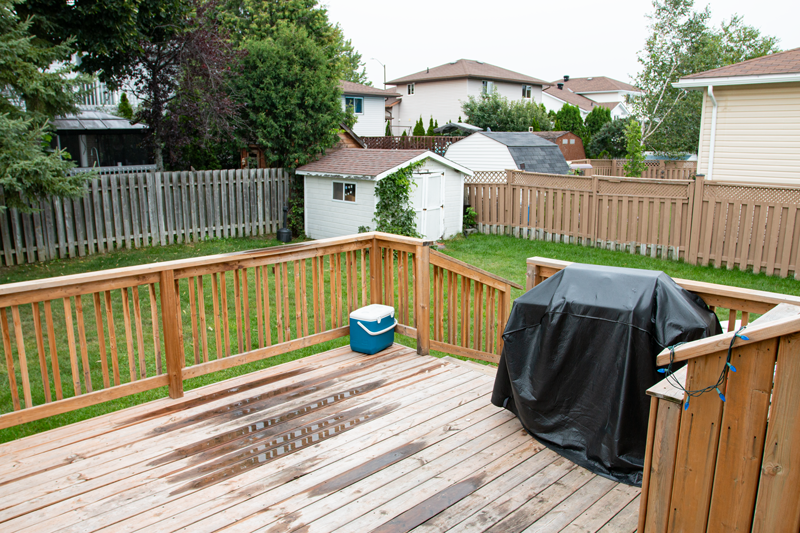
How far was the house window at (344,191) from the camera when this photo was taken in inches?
513

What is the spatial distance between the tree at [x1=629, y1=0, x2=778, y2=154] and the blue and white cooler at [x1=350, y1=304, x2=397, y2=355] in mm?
24280

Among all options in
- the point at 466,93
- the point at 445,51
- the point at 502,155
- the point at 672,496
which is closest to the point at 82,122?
the point at 502,155

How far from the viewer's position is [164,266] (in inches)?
159

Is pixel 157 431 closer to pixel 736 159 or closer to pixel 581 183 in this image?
pixel 581 183

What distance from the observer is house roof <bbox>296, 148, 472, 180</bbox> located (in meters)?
12.5

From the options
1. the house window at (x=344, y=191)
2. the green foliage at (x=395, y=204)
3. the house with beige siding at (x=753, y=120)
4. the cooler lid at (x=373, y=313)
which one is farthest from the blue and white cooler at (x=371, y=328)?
the house with beige siding at (x=753, y=120)

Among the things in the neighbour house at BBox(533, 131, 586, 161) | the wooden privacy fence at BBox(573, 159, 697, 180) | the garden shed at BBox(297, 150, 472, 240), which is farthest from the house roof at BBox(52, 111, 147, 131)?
the neighbour house at BBox(533, 131, 586, 161)

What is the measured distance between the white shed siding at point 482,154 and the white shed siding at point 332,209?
5754 mm

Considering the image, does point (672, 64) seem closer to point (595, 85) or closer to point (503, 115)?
point (503, 115)

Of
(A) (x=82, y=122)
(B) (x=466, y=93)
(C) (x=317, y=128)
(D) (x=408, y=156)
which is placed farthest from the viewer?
(B) (x=466, y=93)

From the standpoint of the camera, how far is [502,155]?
58.7 feet

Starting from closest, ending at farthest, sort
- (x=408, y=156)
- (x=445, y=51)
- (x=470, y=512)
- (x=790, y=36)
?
(x=470, y=512), (x=408, y=156), (x=790, y=36), (x=445, y=51)

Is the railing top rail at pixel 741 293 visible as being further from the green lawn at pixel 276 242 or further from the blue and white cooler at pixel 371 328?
the green lawn at pixel 276 242

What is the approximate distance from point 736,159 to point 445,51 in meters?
50.4
